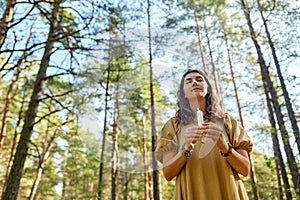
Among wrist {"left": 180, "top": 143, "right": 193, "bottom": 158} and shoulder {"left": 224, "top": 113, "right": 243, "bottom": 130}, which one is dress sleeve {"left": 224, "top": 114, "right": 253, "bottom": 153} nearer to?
shoulder {"left": 224, "top": 113, "right": 243, "bottom": 130}

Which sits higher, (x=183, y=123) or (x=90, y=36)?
(x=90, y=36)

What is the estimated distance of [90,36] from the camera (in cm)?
335

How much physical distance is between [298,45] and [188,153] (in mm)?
7934

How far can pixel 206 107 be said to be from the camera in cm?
115

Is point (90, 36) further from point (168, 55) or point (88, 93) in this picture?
point (168, 55)

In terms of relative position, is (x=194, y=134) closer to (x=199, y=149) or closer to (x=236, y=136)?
(x=199, y=149)

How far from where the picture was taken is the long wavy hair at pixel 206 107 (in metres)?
1.12

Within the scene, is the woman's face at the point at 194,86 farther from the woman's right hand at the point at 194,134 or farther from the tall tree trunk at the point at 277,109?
the tall tree trunk at the point at 277,109

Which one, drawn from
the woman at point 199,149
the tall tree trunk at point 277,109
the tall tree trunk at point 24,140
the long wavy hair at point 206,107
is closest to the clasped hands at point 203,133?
the woman at point 199,149

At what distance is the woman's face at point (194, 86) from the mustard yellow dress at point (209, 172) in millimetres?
145

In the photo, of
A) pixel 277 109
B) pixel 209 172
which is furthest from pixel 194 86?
pixel 277 109

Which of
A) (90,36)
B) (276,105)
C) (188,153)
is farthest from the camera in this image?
(276,105)

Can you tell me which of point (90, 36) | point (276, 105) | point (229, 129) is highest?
point (276, 105)

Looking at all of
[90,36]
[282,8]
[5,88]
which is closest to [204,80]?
[90,36]
